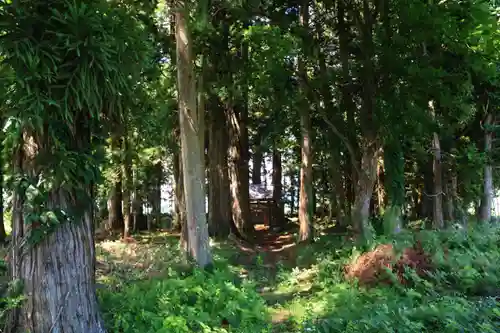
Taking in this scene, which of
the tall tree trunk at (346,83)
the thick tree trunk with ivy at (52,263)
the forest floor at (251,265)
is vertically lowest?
the forest floor at (251,265)

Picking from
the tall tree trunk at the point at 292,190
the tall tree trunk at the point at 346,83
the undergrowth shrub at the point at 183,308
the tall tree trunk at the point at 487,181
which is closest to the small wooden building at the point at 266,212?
the tall tree trunk at the point at 292,190

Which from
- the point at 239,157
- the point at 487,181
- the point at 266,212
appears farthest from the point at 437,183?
the point at 266,212

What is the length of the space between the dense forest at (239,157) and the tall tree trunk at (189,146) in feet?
0.11

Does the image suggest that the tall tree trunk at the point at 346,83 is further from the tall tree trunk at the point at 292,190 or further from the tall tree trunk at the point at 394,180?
the tall tree trunk at the point at 292,190

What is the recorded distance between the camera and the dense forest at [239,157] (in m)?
4.52

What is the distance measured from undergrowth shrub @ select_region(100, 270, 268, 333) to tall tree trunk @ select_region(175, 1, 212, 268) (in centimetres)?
209

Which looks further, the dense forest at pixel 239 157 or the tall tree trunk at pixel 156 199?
the tall tree trunk at pixel 156 199

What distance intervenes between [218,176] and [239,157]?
1.21 meters

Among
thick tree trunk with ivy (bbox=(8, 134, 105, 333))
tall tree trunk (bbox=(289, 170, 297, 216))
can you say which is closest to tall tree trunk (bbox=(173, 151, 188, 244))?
thick tree trunk with ivy (bbox=(8, 134, 105, 333))

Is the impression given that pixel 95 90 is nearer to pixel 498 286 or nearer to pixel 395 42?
pixel 498 286

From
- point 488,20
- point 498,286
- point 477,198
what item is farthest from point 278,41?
point 477,198

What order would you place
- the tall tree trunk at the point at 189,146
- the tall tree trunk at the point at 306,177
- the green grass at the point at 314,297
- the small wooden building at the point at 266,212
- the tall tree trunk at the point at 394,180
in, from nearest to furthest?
the green grass at the point at 314,297 < the tall tree trunk at the point at 189,146 < the tall tree trunk at the point at 394,180 < the tall tree trunk at the point at 306,177 < the small wooden building at the point at 266,212

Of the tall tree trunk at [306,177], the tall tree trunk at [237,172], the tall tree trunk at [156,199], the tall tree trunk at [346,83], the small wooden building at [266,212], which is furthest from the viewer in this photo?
the small wooden building at [266,212]

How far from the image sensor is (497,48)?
11938 mm
